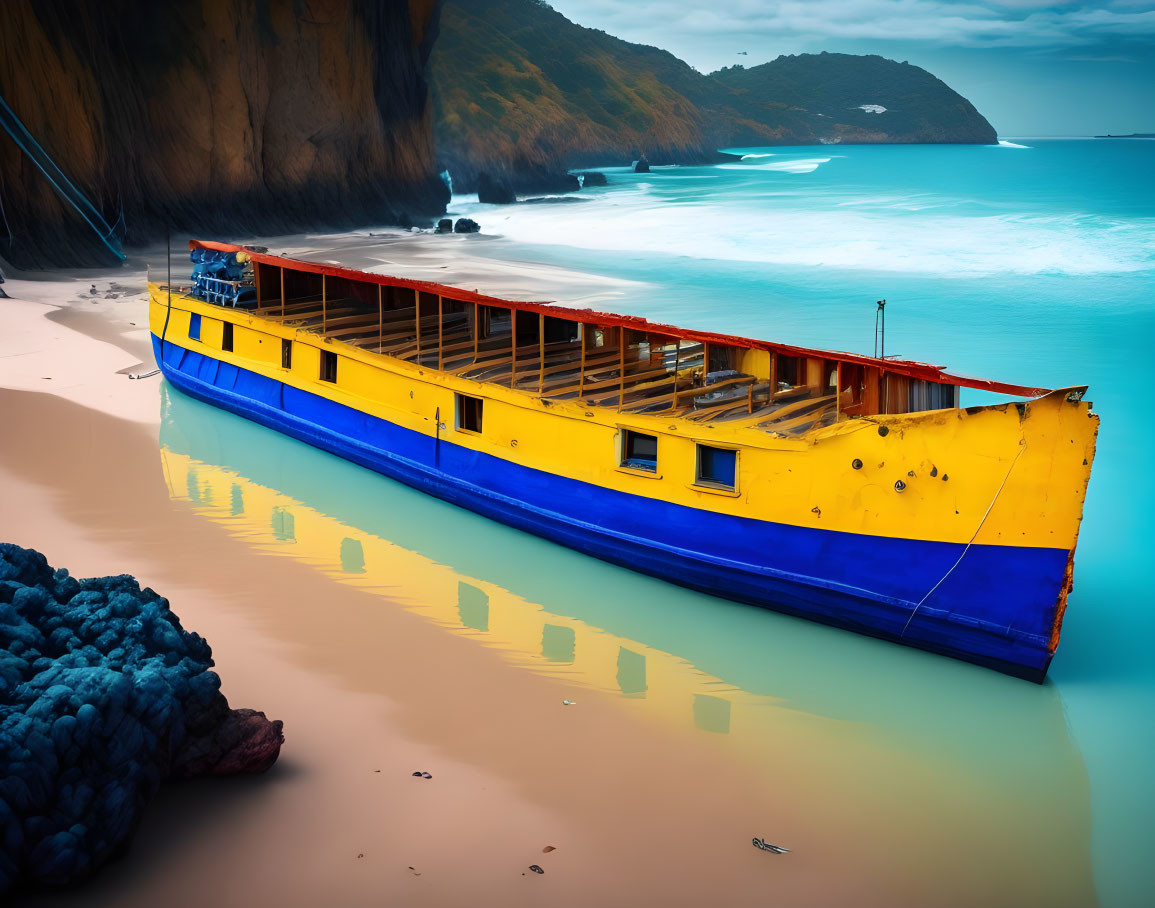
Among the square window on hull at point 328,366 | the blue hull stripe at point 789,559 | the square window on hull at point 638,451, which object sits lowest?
the blue hull stripe at point 789,559

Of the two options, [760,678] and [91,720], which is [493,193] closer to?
[760,678]

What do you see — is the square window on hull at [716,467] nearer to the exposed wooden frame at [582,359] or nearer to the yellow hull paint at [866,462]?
the yellow hull paint at [866,462]

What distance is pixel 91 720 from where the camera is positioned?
20.8 feet

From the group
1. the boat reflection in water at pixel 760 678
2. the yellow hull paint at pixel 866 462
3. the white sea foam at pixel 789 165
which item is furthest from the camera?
the white sea foam at pixel 789 165

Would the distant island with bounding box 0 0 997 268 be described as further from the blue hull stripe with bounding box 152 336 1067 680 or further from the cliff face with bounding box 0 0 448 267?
the blue hull stripe with bounding box 152 336 1067 680

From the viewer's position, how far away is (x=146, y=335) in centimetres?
2330

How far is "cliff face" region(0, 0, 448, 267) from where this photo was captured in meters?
31.7

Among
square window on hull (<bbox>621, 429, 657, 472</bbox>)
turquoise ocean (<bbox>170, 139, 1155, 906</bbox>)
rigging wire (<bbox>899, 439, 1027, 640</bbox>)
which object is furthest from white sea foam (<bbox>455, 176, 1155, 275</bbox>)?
rigging wire (<bbox>899, 439, 1027, 640</bbox>)

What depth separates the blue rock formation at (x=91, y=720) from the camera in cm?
610

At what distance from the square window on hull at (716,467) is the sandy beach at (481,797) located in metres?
2.51

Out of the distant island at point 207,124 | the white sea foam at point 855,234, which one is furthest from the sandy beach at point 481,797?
the white sea foam at point 855,234

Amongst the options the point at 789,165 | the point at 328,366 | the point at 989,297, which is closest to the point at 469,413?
the point at 328,366

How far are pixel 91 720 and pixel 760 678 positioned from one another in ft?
19.2

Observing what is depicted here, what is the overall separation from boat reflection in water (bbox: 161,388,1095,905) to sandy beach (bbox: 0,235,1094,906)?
0.14ft
